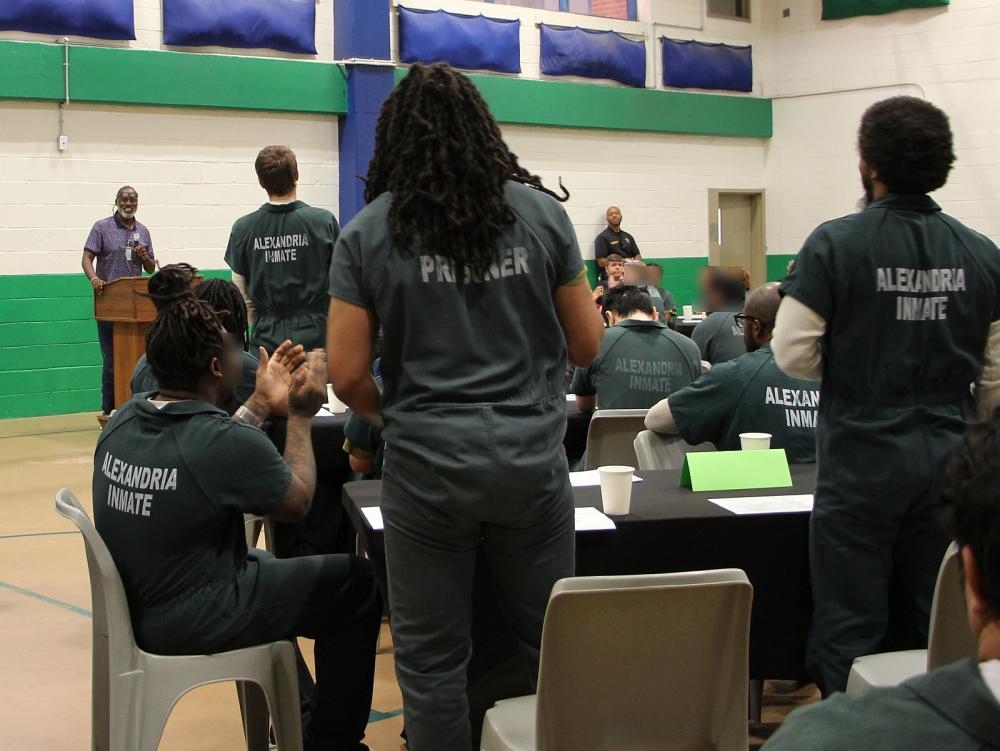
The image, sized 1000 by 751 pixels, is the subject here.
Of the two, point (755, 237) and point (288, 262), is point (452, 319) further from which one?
point (755, 237)

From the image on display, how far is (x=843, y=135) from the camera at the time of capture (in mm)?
13023

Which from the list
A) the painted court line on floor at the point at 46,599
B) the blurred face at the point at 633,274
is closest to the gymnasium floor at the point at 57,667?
the painted court line on floor at the point at 46,599

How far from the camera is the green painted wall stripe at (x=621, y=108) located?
1138 cm

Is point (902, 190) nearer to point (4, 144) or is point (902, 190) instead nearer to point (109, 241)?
point (109, 241)

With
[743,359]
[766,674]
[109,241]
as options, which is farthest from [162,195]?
[766,674]

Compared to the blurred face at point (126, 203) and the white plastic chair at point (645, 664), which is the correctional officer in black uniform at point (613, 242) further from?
the white plastic chair at point (645, 664)

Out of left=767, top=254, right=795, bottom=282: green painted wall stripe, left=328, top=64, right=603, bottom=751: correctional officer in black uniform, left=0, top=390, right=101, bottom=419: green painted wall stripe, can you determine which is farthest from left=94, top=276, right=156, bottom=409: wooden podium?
left=767, top=254, right=795, bottom=282: green painted wall stripe

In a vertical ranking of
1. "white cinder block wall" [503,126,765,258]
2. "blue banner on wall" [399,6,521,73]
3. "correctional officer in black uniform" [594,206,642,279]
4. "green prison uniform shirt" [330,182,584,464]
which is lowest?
"green prison uniform shirt" [330,182,584,464]

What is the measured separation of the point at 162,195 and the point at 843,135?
7.51 metres

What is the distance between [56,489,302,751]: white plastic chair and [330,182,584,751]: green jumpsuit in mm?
418

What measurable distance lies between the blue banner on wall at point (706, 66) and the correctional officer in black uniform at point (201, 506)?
1099 cm

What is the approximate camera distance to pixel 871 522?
89.5 inches

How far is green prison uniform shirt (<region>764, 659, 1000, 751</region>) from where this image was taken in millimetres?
Answer: 848

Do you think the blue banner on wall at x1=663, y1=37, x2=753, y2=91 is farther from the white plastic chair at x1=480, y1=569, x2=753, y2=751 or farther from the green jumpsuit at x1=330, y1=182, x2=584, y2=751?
the white plastic chair at x1=480, y1=569, x2=753, y2=751
